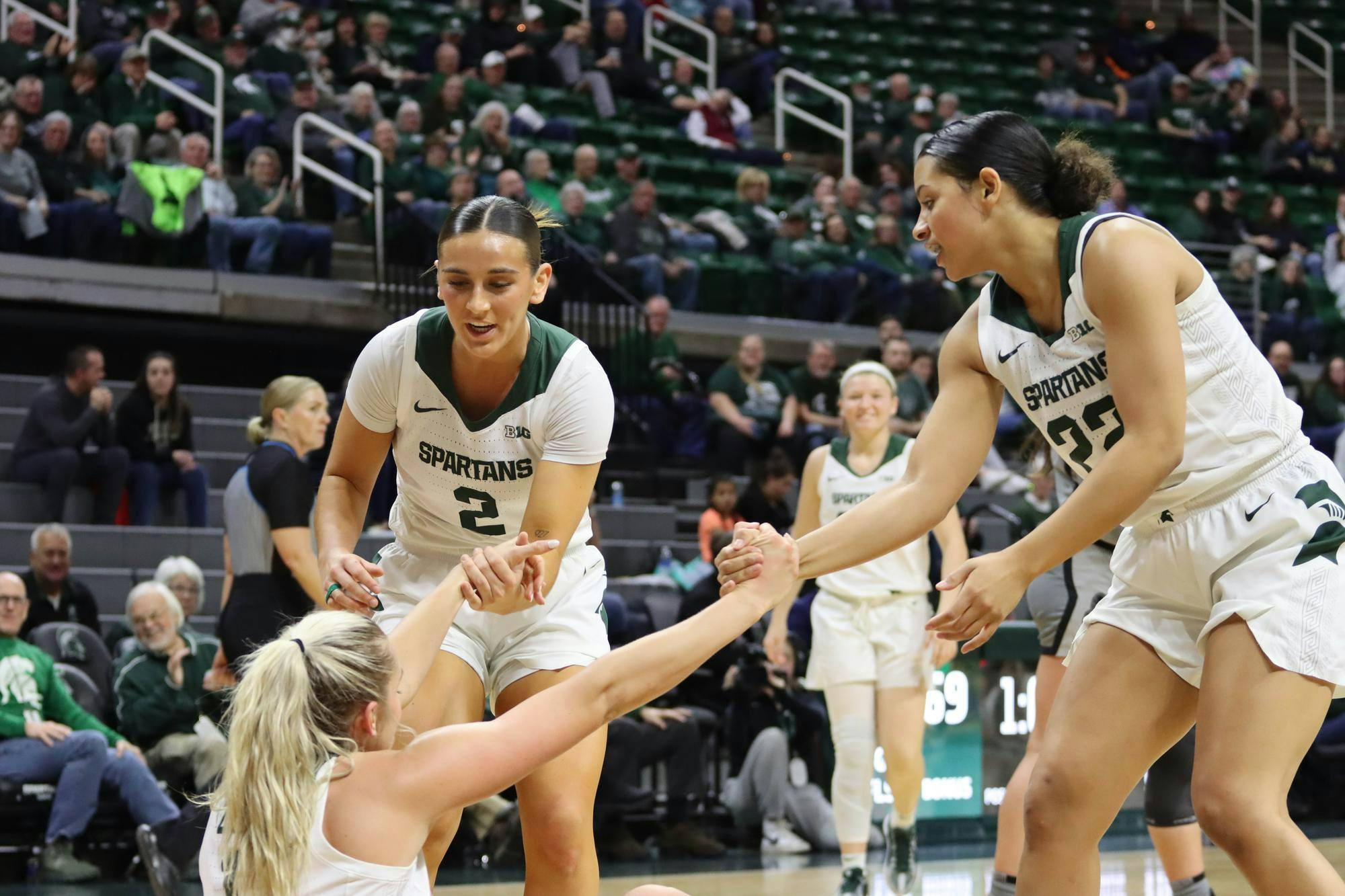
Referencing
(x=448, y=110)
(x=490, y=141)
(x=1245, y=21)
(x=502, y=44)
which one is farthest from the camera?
(x=1245, y=21)

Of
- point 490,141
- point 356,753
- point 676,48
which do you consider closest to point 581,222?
point 490,141

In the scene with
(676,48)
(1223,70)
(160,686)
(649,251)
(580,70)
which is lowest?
(160,686)

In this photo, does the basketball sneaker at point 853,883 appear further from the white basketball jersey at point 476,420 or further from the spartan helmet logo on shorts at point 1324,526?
the spartan helmet logo on shorts at point 1324,526

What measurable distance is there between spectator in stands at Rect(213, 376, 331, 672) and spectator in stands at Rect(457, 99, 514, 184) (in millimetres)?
6740

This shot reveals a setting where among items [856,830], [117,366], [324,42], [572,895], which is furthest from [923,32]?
[572,895]

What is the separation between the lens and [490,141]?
12.7 metres

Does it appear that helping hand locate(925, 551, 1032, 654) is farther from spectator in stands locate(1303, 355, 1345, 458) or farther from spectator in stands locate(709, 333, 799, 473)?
spectator in stands locate(1303, 355, 1345, 458)

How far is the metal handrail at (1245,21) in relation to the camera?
66.4 feet

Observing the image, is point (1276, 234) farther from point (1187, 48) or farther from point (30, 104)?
point (30, 104)

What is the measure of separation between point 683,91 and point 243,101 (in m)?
4.90

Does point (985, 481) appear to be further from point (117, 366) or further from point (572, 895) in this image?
point (572, 895)

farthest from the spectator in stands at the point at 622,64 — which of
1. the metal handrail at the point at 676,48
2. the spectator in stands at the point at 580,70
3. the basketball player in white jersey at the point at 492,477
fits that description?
the basketball player in white jersey at the point at 492,477

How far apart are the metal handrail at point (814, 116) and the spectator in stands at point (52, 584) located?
31.5 feet

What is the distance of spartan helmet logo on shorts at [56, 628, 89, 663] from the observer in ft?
23.7
